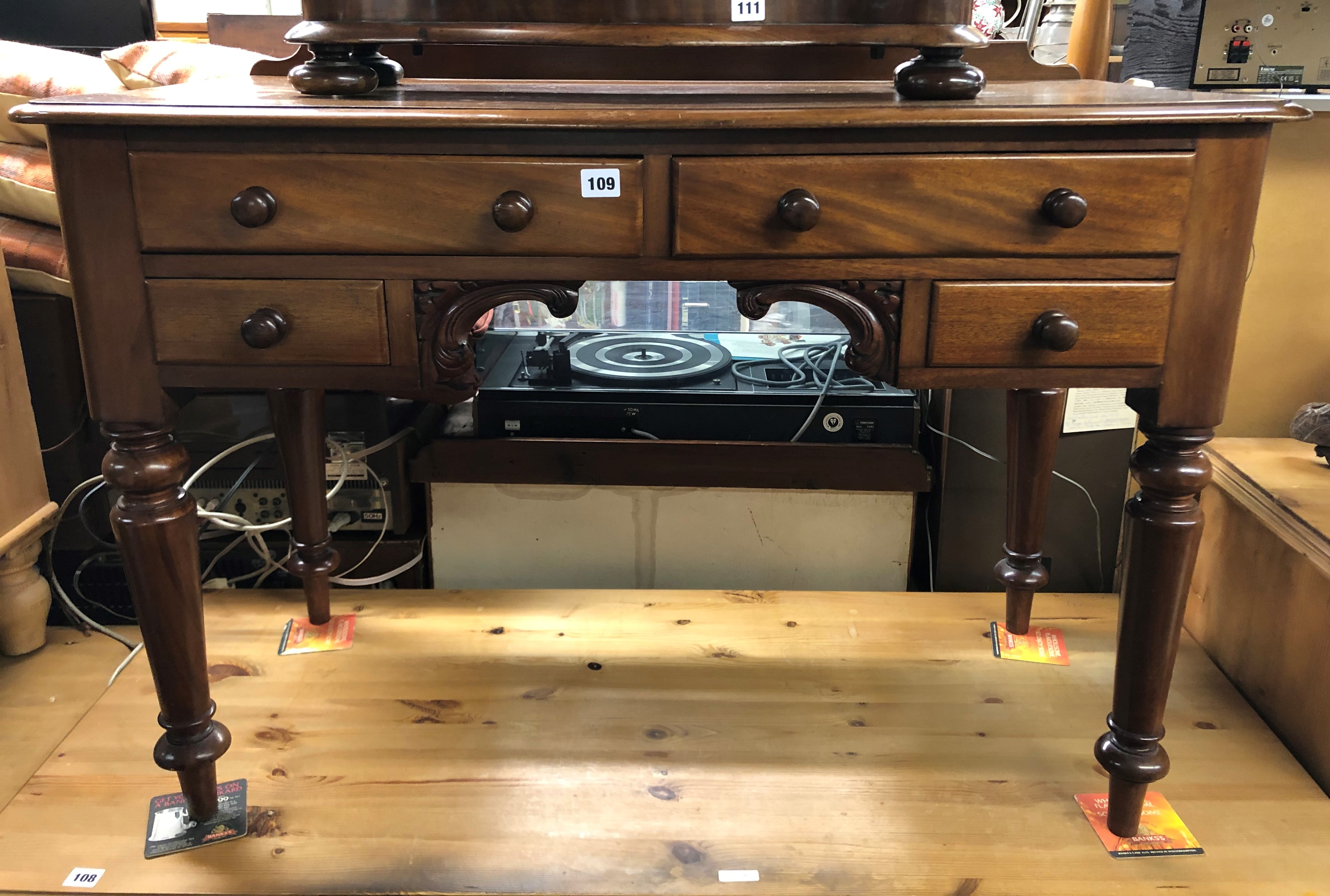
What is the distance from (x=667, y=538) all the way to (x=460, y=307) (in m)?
0.75

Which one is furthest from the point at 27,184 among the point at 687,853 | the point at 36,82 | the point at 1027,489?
the point at 1027,489

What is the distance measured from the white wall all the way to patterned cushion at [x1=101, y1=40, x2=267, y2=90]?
24.7 inches

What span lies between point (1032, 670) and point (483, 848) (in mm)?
735

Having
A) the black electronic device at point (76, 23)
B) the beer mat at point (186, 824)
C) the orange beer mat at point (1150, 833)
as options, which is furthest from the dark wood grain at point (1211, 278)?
the black electronic device at point (76, 23)

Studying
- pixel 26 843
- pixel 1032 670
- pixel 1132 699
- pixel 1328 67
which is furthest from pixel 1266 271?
pixel 26 843

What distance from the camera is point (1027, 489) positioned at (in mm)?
1238

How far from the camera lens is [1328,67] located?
125 cm

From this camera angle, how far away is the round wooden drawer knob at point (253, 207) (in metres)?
0.77

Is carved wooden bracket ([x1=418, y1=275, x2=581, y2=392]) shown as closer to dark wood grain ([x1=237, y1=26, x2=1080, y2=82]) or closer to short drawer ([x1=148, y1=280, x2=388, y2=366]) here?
short drawer ([x1=148, y1=280, x2=388, y2=366])

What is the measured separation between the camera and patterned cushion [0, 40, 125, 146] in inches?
48.3

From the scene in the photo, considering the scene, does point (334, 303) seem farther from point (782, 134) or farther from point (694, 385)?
point (694, 385)

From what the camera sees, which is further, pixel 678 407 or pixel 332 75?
pixel 678 407

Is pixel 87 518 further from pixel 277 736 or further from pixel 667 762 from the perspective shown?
pixel 667 762

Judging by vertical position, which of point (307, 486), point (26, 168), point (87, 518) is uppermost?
point (26, 168)
